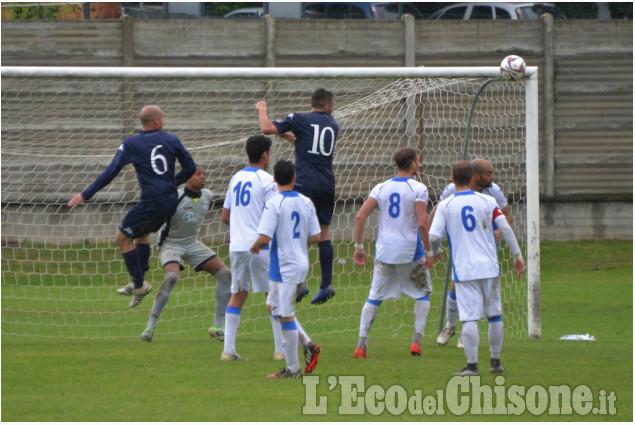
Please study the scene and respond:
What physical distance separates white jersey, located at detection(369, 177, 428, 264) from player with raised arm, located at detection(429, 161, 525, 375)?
0.94 meters

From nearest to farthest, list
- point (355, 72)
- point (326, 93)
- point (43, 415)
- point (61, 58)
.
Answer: point (43, 415) → point (326, 93) → point (355, 72) → point (61, 58)

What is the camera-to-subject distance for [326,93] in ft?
32.3

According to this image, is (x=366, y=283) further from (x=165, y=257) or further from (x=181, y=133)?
(x=165, y=257)

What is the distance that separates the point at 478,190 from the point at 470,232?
4.40 feet

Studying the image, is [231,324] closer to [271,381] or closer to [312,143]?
[271,381]

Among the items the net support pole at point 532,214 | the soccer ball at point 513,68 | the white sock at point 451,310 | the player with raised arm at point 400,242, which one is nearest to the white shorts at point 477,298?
the player with raised arm at point 400,242

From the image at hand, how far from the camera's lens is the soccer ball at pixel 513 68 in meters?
10.6

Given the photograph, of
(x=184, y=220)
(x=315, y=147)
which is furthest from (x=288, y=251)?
(x=184, y=220)

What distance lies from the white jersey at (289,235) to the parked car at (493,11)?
47.0 ft

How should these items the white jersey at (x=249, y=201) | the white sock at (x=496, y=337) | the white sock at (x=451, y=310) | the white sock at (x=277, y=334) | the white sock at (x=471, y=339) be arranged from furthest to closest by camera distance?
1. the white sock at (x=451, y=310)
2. the white sock at (x=277, y=334)
3. the white jersey at (x=249, y=201)
4. the white sock at (x=496, y=337)
5. the white sock at (x=471, y=339)

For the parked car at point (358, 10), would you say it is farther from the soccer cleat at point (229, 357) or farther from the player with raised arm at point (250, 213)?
the soccer cleat at point (229, 357)

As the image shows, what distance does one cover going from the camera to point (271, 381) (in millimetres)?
8008

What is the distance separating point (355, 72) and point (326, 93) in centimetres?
83

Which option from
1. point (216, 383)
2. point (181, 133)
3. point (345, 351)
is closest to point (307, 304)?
point (181, 133)
